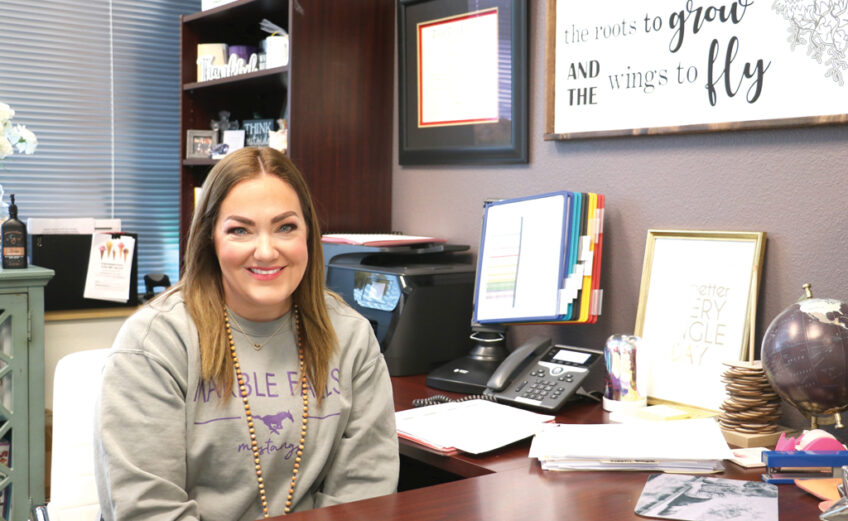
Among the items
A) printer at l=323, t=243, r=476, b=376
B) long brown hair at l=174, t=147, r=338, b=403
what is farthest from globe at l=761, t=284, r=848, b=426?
printer at l=323, t=243, r=476, b=376

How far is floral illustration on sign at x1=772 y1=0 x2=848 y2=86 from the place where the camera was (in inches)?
62.9

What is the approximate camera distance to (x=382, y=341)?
217 centimetres

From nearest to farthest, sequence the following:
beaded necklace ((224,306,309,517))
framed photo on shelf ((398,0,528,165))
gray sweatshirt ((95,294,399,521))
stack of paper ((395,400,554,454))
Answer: gray sweatshirt ((95,294,399,521)) → beaded necklace ((224,306,309,517)) → stack of paper ((395,400,554,454)) → framed photo on shelf ((398,0,528,165))

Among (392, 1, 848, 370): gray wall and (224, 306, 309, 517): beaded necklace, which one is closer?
(224, 306, 309, 517): beaded necklace

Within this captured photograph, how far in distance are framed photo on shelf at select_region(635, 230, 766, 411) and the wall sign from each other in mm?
256

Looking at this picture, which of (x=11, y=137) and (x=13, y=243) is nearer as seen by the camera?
(x=13, y=243)

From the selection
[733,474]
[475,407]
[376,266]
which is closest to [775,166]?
[733,474]

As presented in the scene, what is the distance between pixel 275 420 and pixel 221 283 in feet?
0.88

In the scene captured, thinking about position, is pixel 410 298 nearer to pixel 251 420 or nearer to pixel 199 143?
pixel 251 420

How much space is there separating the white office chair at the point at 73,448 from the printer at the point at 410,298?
30.2 inches

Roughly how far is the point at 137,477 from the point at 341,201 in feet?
4.90

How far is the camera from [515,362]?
76.2 inches

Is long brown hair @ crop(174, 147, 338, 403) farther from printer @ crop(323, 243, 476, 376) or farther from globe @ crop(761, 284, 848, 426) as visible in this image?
globe @ crop(761, 284, 848, 426)

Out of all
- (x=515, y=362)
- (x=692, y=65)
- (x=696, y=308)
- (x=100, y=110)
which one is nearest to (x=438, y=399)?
(x=515, y=362)
